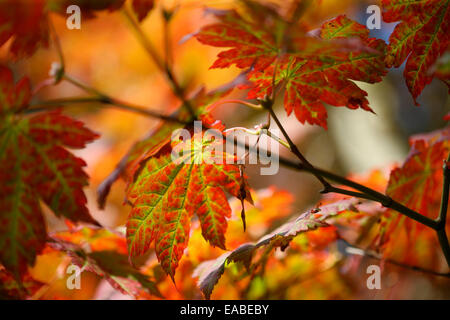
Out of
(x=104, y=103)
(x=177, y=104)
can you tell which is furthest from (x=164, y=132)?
(x=177, y=104)

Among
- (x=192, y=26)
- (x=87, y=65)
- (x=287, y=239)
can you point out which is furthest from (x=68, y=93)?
(x=287, y=239)

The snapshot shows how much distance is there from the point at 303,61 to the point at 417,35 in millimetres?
178

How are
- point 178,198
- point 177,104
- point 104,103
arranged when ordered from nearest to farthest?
1. point 104,103
2. point 178,198
3. point 177,104

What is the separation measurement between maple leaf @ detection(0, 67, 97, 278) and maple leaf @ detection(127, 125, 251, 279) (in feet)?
0.28

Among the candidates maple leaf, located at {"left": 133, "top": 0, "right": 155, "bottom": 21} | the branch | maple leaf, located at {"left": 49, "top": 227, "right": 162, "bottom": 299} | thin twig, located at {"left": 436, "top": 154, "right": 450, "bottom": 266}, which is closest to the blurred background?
maple leaf, located at {"left": 49, "top": 227, "right": 162, "bottom": 299}

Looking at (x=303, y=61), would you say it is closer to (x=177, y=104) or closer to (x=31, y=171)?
(x=31, y=171)

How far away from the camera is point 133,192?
629mm

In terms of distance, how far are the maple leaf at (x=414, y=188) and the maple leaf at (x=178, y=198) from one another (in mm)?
336

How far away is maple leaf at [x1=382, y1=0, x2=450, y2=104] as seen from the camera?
596 millimetres

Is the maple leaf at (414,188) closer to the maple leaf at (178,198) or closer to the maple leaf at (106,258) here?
the maple leaf at (178,198)

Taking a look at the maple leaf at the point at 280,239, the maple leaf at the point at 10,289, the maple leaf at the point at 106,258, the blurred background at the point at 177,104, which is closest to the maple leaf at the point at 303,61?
the maple leaf at the point at 280,239

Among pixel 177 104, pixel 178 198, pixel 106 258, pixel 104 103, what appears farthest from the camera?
pixel 177 104

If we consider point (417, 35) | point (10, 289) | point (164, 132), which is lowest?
point (10, 289)

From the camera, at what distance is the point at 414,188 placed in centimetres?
83
